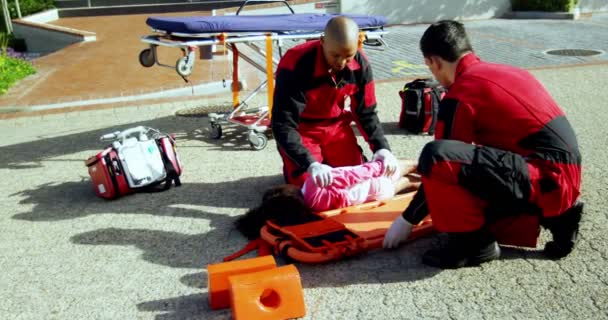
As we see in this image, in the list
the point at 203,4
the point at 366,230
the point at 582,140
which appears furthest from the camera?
the point at 203,4

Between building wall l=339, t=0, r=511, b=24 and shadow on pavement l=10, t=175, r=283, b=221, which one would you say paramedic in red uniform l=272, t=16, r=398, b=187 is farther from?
building wall l=339, t=0, r=511, b=24

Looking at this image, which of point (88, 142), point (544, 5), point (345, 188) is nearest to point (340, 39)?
point (345, 188)

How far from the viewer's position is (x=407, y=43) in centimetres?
1202

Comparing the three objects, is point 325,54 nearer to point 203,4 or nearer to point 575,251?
point 575,251

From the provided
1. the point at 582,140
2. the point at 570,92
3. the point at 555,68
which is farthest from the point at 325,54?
the point at 555,68

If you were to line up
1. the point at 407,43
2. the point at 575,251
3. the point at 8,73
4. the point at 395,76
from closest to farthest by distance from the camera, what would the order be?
the point at 575,251 → the point at 395,76 → the point at 8,73 → the point at 407,43

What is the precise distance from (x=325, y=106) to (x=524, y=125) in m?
1.60

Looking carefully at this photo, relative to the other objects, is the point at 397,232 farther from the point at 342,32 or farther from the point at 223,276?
the point at 342,32

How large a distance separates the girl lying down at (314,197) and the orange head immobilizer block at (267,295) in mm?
919

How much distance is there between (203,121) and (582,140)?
3845 mm

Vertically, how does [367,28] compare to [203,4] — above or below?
above

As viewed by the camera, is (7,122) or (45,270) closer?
(45,270)

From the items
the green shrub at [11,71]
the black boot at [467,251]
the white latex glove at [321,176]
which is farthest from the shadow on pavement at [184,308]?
the green shrub at [11,71]

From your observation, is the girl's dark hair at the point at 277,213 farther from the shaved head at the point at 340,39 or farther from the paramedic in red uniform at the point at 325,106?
the shaved head at the point at 340,39
